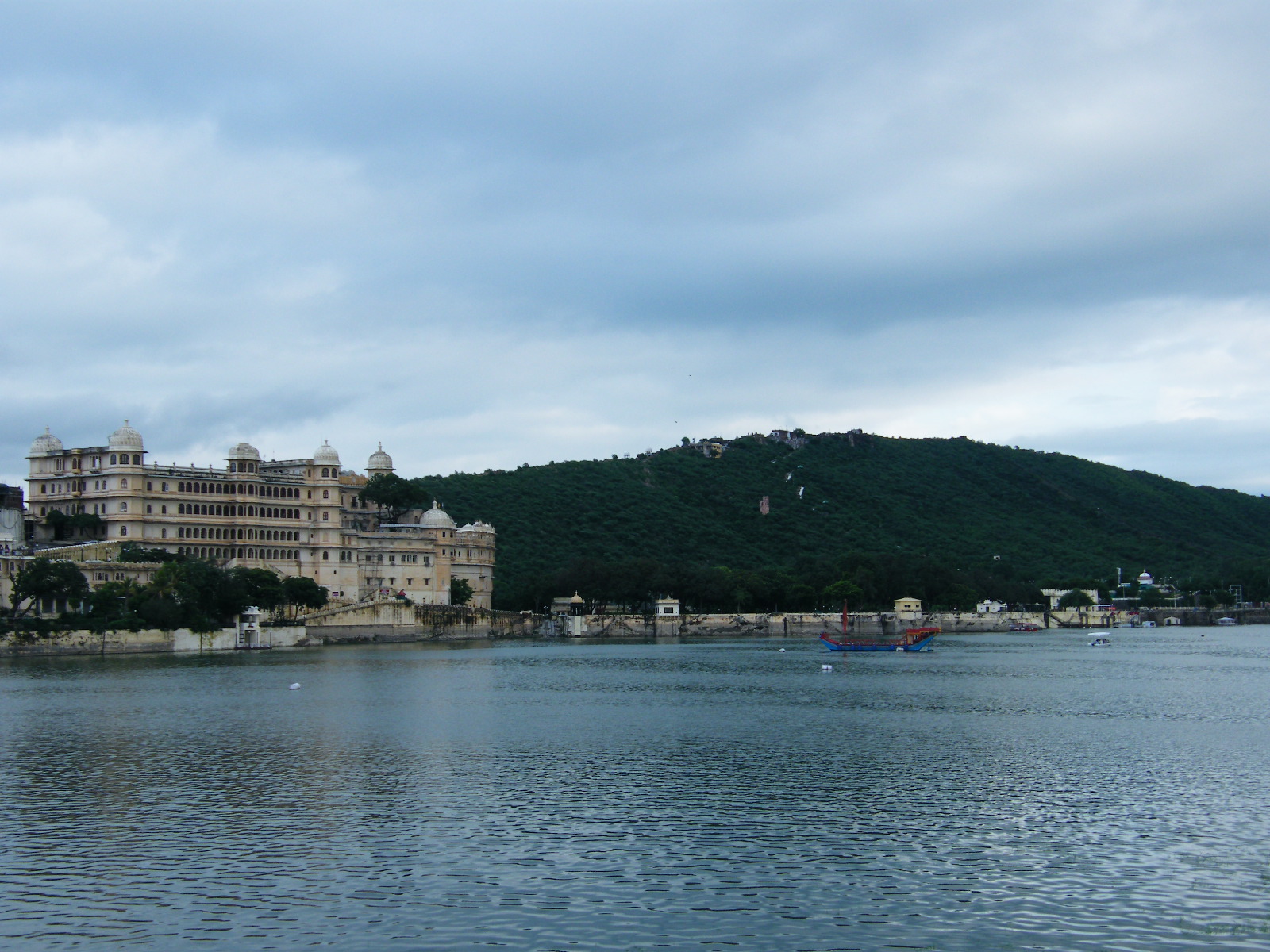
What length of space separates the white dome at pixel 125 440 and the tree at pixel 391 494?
30.3 m

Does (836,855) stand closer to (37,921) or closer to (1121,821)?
(1121,821)

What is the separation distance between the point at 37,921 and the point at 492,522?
15094 centimetres

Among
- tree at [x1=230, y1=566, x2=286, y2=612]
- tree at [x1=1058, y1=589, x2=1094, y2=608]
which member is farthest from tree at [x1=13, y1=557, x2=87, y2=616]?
tree at [x1=1058, y1=589, x2=1094, y2=608]

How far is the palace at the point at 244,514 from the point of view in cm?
11712

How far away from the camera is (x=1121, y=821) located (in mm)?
32062

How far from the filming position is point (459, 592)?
141250mm

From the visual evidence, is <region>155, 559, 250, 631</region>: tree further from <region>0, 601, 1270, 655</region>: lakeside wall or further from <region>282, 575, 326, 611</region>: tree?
<region>282, 575, 326, 611</region>: tree

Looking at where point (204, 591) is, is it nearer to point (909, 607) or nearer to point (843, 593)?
point (843, 593)

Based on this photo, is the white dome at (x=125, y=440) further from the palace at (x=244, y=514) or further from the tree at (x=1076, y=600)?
the tree at (x=1076, y=600)

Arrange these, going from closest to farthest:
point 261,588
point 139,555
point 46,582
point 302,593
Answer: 1. point 46,582
2. point 139,555
3. point 261,588
4. point 302,593

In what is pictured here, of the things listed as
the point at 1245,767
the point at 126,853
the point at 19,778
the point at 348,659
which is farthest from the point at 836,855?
the point at 348,659

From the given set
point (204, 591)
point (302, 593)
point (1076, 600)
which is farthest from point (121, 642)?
point (1076, 600)

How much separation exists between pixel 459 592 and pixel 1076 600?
294 ft

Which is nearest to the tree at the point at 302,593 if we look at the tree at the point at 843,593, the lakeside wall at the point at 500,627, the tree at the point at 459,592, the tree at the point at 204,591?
the lakeside wall at the point at 500,627
